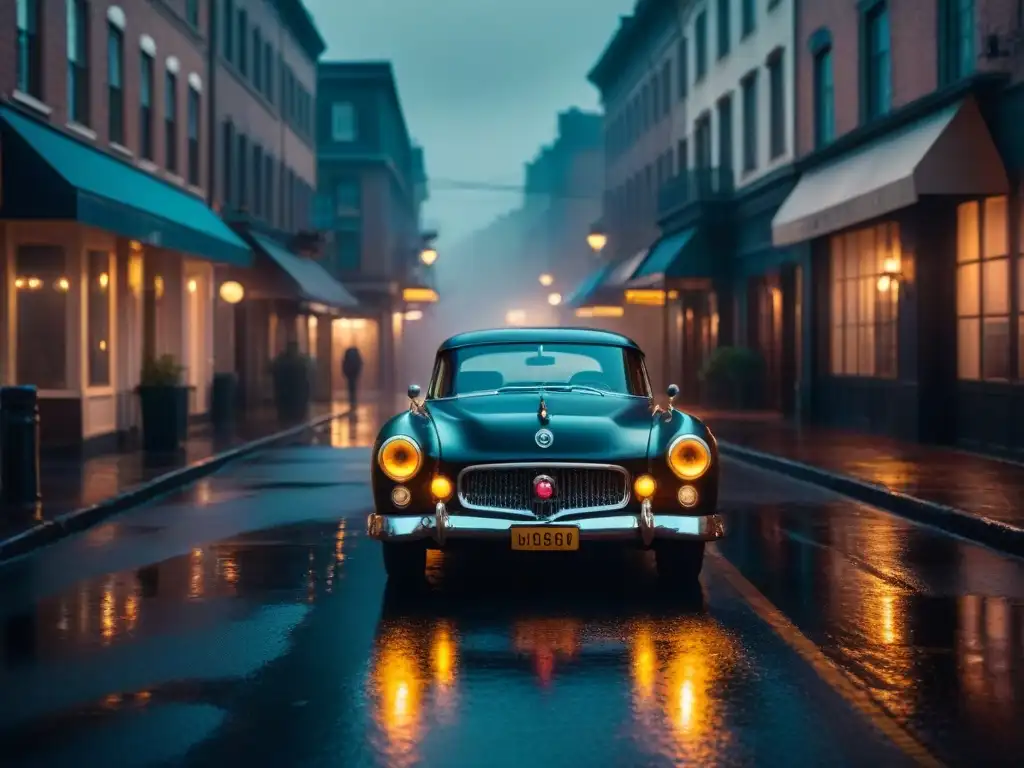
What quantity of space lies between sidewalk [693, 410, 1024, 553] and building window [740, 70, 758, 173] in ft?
30.9

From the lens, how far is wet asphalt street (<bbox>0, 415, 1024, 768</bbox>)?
18.2ft

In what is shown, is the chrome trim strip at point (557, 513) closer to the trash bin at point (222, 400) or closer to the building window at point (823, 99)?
the building window at point (823, 99)

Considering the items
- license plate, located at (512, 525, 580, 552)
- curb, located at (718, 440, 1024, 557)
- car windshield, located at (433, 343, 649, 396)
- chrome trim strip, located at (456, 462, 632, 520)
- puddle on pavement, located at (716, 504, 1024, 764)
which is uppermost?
car windshield, located at (433, 343, 649, 396)

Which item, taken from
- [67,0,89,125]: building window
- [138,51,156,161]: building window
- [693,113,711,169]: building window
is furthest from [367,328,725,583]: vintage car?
[693,113,711,169]: building window

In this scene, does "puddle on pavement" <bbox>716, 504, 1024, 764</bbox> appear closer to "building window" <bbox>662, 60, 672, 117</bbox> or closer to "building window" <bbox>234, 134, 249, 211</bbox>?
"building window" <bbox>234, 134, 249, 211</bbox>

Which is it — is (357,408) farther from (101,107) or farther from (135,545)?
(135,545)

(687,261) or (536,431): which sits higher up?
(687,261)

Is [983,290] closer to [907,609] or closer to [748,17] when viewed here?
[907,609]

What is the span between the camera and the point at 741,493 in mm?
15688

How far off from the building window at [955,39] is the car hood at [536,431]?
40.3ft

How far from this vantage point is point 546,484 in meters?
8.62

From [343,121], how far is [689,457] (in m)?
54.2

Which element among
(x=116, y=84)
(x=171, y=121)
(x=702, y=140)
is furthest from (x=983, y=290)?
(x=702, y=140)

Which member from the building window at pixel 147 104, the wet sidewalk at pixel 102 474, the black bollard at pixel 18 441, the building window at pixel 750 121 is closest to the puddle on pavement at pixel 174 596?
the wet sidewalk at pixel 102 474
